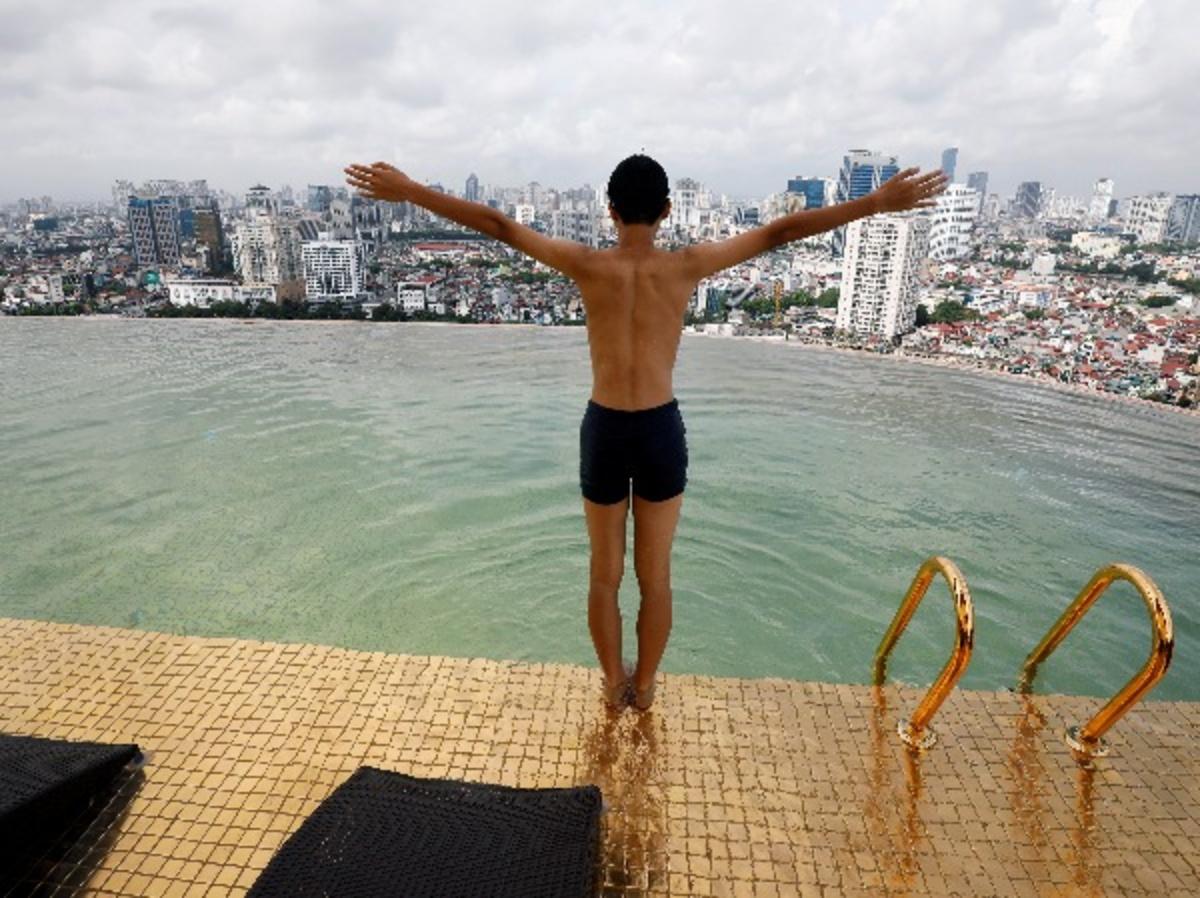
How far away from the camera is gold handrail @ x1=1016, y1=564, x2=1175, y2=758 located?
6.71 feet

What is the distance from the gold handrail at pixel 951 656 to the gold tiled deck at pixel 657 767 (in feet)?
0.25

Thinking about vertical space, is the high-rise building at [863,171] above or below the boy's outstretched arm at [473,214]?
above

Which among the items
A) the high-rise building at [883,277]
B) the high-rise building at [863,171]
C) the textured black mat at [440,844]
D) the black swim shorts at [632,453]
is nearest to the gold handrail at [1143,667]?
the black swim shorts at [632,453]

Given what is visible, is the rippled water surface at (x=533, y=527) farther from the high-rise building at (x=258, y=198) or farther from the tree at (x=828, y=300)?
the high-rise building at (x=258, y=198)

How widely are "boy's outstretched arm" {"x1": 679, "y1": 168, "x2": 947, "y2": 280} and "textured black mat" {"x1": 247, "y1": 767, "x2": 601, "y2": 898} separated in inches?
60.4

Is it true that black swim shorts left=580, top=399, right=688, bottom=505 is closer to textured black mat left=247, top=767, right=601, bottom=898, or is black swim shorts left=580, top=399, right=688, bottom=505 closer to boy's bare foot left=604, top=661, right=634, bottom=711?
boy's bare foot left=604, top=661, right=634, bottom=711

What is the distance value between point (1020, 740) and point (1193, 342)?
5896 centimetres

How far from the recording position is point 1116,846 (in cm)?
197

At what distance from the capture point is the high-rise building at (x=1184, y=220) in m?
130

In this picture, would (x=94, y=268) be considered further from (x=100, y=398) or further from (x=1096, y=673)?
(x=1096, y=673)

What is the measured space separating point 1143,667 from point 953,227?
414 ft

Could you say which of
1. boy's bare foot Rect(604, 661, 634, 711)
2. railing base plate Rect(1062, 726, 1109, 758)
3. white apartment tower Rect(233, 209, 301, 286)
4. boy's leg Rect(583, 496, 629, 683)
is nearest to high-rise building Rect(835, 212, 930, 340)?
white apartment tower Rect(233, 209, 301, 286)

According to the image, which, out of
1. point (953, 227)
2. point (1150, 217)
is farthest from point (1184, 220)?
point (953, 227)

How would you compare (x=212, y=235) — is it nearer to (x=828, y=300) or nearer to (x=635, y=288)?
(x=828, y=300)
